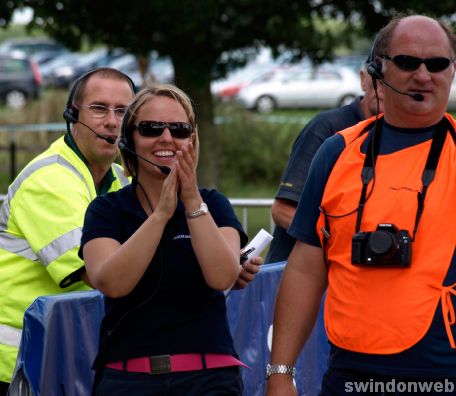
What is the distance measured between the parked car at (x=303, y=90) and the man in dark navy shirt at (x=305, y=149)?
2906 centimetres

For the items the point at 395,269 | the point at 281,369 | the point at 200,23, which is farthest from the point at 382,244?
the point at 200,23

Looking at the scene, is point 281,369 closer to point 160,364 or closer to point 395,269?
point 160,364

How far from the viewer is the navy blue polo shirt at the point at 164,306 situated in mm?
3896

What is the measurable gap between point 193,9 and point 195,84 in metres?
1.37

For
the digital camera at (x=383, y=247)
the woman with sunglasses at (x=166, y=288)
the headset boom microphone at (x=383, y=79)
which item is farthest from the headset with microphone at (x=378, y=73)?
the woman with sunglasses at (x=166, y=288)

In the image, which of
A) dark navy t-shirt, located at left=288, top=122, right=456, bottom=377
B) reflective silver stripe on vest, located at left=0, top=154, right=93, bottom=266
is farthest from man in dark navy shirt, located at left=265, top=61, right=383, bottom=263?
dark navy t-shirt, located at left=288, top=122, right=456, bottom=377

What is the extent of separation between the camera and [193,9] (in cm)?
1272

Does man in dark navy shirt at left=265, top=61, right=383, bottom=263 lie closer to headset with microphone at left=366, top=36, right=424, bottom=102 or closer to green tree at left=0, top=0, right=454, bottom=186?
headset with microphone at left=366, top=36, right=424, bottom=102

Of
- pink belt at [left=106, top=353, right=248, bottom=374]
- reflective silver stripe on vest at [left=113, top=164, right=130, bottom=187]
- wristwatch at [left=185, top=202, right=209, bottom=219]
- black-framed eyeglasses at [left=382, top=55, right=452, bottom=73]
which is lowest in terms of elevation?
pink belt at [left=106, top=353, right=248, bottom=374]

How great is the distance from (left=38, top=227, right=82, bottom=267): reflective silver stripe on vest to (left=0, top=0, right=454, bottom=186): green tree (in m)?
8.50

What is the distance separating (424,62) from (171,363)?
129 cm

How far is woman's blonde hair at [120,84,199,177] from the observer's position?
13.7 feet

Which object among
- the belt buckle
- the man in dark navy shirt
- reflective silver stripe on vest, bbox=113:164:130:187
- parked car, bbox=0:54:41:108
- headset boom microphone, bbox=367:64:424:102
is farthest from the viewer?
parked car, bbox=0:54:41:108

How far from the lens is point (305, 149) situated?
595 centimetres
